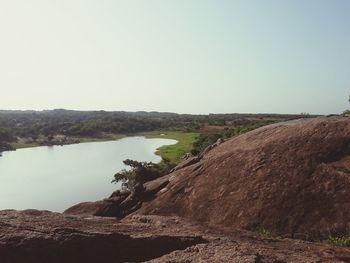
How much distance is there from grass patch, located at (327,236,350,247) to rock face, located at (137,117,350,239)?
0.69 m

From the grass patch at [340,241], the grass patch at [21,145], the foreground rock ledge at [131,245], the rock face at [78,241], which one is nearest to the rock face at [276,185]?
the grass patch at [340,241]

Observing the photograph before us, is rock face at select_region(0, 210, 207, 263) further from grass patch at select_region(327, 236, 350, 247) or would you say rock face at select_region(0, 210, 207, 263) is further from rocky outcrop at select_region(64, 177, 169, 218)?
rocky outcrop at select_region(64, 177, 169, 218)

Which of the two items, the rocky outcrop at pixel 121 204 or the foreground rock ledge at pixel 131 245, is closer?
the foreground rock ledge at pixel 131 245

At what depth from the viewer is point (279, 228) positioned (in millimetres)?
17688

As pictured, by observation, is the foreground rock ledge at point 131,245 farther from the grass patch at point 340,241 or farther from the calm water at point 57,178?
the calm water at point 57,178

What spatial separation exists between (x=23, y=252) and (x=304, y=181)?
45.9 ft

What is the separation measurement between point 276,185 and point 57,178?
2556 inches

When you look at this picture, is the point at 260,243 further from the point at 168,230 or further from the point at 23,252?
the point at 23,252

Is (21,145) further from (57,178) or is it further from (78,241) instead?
(78,241)

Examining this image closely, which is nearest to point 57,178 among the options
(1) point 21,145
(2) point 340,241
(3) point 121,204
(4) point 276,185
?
(3) point 121,204

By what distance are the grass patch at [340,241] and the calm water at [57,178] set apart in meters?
44.8

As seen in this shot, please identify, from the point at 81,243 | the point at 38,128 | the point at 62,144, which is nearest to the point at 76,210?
the point at 81,243

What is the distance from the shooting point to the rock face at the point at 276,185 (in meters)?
17.9

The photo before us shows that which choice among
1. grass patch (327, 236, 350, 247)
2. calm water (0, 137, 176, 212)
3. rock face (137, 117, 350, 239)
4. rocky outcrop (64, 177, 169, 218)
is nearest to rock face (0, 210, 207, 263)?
grass patch (327, 236, 350, 247)
